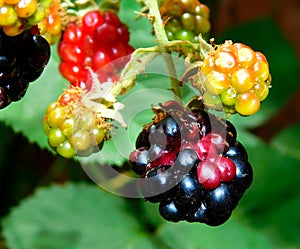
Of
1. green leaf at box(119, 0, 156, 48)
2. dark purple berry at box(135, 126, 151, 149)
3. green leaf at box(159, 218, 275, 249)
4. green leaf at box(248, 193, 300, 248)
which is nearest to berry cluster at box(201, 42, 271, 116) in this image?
dark purple berry at box(135, 126, 151, 149)

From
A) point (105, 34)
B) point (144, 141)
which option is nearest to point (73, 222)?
point (105, 34)

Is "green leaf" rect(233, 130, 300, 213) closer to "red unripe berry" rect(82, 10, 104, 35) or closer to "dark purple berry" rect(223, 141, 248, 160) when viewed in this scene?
"red unripe berry" rect(82, 10, 104, 35)

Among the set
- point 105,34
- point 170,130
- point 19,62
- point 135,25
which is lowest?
point 135,25

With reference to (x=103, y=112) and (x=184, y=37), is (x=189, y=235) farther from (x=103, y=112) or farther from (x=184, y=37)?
(x=103, y=112)

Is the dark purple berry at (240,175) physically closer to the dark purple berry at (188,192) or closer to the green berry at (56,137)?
the dark purple berry at (188,192)

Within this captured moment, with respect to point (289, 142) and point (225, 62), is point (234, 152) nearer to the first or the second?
point (225, 62)

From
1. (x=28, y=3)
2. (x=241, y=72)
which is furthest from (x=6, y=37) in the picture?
(x=241, y=72)

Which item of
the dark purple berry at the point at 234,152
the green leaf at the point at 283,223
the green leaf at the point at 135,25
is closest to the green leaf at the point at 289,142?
the green leaf at the point at 283,223
